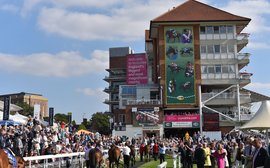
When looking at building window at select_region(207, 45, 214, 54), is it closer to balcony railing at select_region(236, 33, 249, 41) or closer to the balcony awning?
balcony railing at select_region(236, 33, 249, 41)

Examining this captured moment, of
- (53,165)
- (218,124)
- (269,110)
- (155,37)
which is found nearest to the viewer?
(269,110)

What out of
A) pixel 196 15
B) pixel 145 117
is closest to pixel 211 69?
pixel 196 15

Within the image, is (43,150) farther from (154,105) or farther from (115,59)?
(115,59)

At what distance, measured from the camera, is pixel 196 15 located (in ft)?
234

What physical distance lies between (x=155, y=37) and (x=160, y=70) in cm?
1341

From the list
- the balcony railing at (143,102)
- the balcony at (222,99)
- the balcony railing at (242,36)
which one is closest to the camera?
the balcony railing at (143,102)

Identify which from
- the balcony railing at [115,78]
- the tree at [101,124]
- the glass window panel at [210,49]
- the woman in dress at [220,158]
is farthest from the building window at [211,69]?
the woman in dress at [220,158]

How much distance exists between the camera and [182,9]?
72125 mm

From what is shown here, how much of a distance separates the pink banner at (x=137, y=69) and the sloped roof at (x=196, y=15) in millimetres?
17764

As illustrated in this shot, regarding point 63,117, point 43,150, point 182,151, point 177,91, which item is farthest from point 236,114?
point 63,117

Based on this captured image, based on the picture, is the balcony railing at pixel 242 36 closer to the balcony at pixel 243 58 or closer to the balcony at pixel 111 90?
the balcony at pixel 243 58

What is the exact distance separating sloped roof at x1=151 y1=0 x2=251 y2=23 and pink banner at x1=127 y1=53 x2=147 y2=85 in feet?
58.3

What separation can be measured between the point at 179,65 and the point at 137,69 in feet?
63.6

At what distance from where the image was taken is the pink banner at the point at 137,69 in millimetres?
85875
